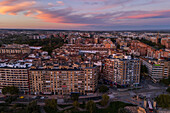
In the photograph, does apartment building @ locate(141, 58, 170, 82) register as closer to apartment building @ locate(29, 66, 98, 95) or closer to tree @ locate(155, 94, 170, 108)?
tree @ locate(155, 94, 170, 108)

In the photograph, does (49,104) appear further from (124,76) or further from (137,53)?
(137,53)

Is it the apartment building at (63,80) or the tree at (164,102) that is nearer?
the tree at (164,102)

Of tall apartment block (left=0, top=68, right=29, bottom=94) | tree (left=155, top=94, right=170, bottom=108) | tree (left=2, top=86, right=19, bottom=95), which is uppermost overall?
tall apartment block (left=0, top=68, right=29, bottom=94)

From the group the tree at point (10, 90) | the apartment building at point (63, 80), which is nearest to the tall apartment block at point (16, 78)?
the apartment building at point (63, 80)

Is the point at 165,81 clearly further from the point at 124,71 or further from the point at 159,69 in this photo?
the point at 124,71

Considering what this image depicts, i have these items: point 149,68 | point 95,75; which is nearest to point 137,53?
point 149,68

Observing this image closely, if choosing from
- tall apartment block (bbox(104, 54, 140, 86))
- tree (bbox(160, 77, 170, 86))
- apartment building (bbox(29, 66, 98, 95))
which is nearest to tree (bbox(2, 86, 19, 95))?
apartment building (bbox(29, 66, 98, 95))

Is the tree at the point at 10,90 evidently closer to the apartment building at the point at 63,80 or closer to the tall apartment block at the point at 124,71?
the apartment building at the point at 63,80

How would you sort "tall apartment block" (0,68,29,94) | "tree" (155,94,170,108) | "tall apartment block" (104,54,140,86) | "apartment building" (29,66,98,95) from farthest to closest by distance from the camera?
"tall apartment block" (104,54,140,86) < "tall apartment block" (0,68,29,94) < "apartment building" (29,66,98,95) < "tree" (155,94,170,108)

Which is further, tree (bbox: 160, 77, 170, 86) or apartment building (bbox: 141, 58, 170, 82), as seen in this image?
apartment building (bbox: 141, 58, 170, 82)
